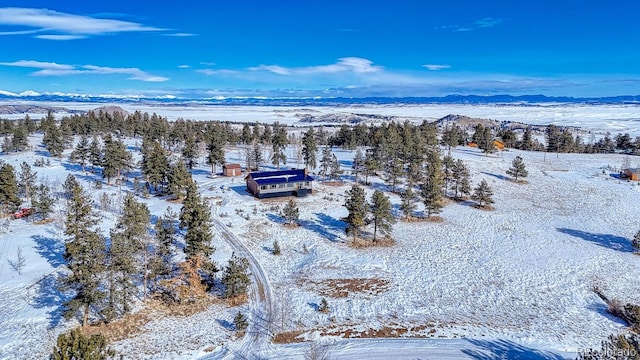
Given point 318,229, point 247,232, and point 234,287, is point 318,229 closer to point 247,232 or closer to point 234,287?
point 247,232

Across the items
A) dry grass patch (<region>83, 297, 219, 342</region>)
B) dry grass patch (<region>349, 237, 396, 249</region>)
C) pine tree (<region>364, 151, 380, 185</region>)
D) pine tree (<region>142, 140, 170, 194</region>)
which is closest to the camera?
dry grass patch (<region>83, 297, 219, 342</region>)

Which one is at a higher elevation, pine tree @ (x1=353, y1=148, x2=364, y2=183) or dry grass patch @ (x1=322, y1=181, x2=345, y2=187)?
pine tree @ (x1=353, y1=148, x2=364, y2=183)

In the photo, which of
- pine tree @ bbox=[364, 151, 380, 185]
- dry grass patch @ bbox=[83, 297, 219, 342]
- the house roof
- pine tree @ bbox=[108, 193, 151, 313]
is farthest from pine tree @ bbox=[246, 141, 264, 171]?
dry grass patch @ bbox=[83, 297, 219, 342]

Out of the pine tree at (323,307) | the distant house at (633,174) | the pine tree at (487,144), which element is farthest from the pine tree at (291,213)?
the distant house at (633,174)

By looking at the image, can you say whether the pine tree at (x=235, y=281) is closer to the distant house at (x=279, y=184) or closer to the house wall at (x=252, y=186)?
the distant house at (x=279, y=184)

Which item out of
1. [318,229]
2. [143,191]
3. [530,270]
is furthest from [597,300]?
[143,191]

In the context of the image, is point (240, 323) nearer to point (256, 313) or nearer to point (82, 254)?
point (256, 313)

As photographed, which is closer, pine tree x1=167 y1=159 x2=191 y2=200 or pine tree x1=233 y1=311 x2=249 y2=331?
pine tree x1=233 y1=311 x2=249 y2=331

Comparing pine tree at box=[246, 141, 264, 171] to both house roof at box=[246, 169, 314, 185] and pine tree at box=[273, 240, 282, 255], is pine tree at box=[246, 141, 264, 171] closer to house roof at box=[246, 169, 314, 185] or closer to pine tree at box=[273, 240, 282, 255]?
house roof at box=[246, 169, 314, 185]
